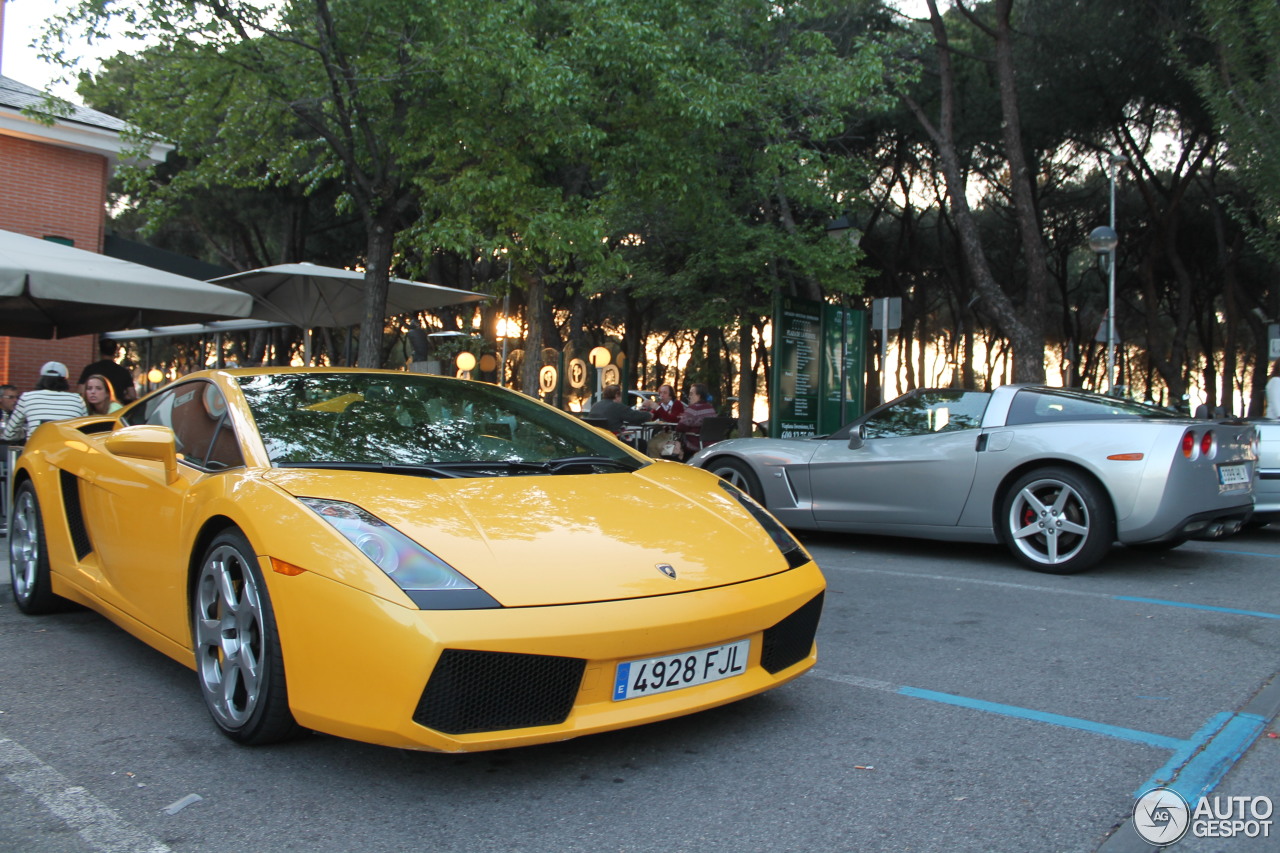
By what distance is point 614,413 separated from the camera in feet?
41.2

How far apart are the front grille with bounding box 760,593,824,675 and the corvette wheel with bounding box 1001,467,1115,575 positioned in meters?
3.61

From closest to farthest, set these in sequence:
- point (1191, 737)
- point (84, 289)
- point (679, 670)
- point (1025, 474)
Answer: point (679, 670), point (1191, 737), point (1025, 474), point (84, 289)

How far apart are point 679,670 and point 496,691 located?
535mm

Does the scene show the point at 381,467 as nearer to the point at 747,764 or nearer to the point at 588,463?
the point at 588,463

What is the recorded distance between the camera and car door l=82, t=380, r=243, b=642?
135 inches

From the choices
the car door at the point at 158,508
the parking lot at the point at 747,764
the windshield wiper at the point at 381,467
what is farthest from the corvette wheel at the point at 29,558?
the windshield wiper at the point at 381,467

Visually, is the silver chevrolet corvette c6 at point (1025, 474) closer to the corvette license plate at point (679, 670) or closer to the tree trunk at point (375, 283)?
the corvette license plate at point (679, 670)

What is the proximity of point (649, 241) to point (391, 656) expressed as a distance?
19.7 metres

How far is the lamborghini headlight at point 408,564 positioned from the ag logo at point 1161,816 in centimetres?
171

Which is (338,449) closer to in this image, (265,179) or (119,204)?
(265,179)

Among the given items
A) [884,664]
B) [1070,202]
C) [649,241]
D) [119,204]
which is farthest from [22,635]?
[1070,202]

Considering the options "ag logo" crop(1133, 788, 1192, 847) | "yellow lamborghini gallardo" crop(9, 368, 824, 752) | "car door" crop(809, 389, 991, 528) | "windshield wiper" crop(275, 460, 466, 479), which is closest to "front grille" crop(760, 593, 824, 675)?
"yellow lamborghini gallardo" crop(9, 368, 824, 752)

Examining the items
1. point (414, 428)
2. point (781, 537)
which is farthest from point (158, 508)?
point (781, 537)

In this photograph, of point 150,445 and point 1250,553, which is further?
point 1250,553
